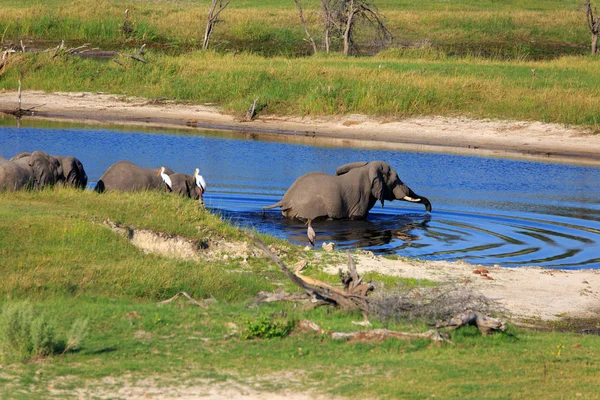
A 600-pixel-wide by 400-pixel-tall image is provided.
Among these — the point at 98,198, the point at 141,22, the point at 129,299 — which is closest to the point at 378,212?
the point at 98,198

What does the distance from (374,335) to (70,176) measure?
760 cm

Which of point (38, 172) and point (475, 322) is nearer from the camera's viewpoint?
point (475, 322)

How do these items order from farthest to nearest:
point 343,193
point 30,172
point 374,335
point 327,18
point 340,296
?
point 327,18, point 343,193, point 30,172, point 340,296, point 374,335

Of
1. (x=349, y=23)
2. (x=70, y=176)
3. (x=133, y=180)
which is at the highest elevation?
(x=349, y=23)

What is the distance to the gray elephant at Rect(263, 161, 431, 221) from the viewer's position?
16406mm

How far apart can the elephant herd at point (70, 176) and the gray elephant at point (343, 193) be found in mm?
1576

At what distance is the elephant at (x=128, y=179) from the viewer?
49.2 ft

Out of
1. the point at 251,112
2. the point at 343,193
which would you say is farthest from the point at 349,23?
the point at 343,193

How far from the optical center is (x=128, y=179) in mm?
15172

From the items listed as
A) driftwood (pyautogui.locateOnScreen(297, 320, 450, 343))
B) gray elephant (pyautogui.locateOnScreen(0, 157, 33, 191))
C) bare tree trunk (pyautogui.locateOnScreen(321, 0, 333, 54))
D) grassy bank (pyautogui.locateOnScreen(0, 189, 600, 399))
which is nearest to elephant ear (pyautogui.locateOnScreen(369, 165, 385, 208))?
grassy bank (pyautogui.locateOnScreen(0, 189, 600, 399))

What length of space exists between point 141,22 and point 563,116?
83.8 ft

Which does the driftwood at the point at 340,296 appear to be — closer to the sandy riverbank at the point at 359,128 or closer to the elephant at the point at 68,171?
the elephant at the point at 68,171

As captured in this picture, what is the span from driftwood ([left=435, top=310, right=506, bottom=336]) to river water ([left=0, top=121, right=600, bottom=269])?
16.0ft

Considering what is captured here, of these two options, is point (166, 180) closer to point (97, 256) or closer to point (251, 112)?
point (97, 256)
